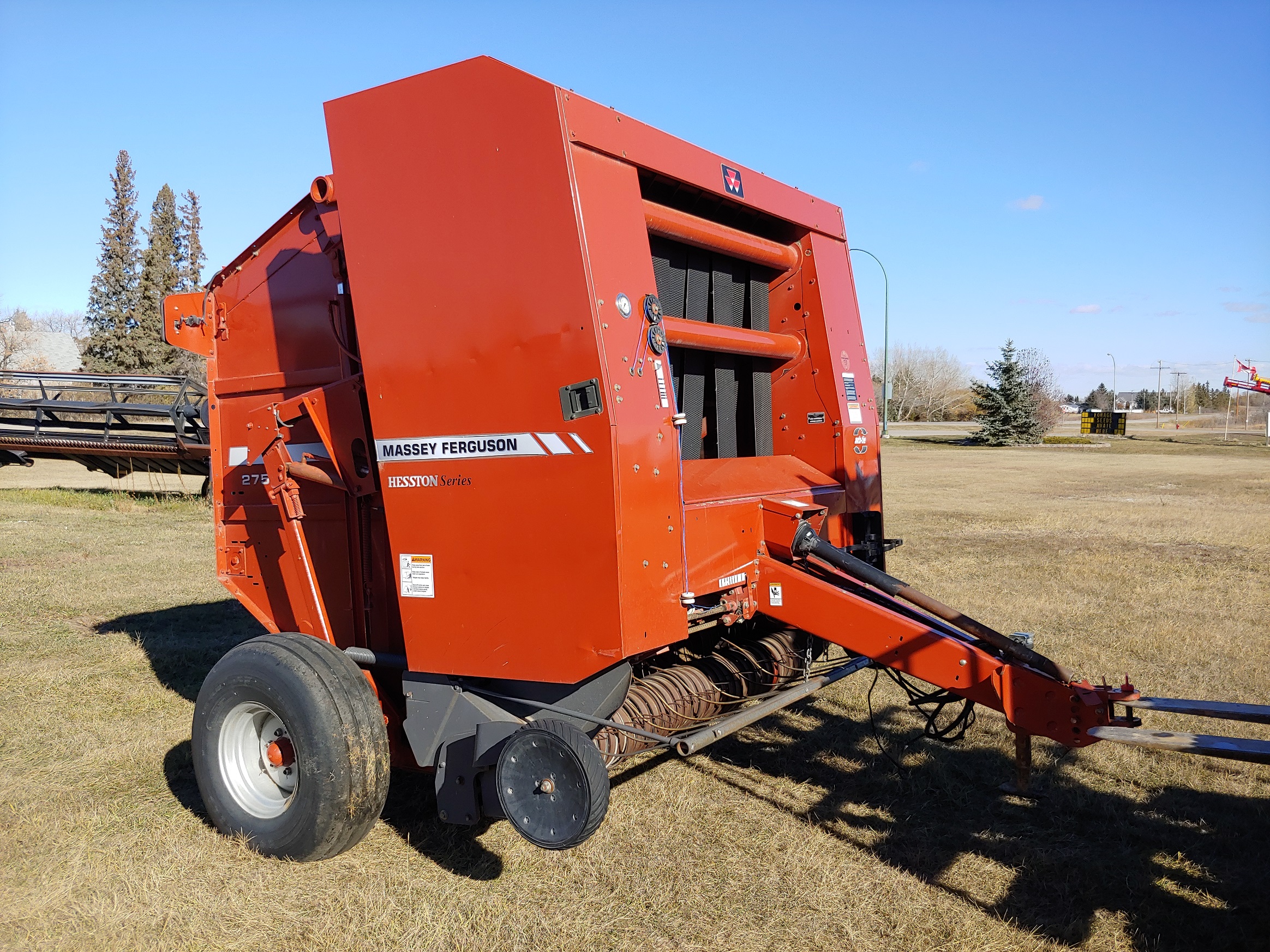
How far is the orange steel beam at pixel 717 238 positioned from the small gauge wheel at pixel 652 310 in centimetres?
39

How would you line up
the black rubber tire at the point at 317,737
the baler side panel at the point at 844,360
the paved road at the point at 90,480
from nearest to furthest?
the black rubber tire at the point at 317,737
the baler side panel at the point at 844,360
the paved road at the point at 90,480

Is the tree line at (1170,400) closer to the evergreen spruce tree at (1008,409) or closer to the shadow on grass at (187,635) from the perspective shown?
the evergreen spruce tree at (1008,409)

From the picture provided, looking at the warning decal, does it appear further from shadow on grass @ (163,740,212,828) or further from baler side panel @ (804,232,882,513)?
baler side panel @ (804,232,882,513)

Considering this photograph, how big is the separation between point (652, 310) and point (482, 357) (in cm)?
65

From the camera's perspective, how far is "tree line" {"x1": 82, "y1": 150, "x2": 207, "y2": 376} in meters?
43.4

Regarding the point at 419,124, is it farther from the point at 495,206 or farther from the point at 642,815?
the point at 642,815

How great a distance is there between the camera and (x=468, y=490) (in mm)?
3477

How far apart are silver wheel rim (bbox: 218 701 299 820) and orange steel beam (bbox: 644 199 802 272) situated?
2626 millimetres

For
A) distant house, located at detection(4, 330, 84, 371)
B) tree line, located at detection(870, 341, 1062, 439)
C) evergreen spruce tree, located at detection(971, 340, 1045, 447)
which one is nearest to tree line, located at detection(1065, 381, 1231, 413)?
tree line, located at detection(870, 341, 1062, 439)

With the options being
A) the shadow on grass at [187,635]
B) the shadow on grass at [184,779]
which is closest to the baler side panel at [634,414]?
the shadow on grass at [184,779]

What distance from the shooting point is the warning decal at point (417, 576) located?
3619 millimetres

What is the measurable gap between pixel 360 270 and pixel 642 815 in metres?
2.69

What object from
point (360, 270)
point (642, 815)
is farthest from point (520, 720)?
point (360, 270)

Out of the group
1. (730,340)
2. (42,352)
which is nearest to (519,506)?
(730,340)
